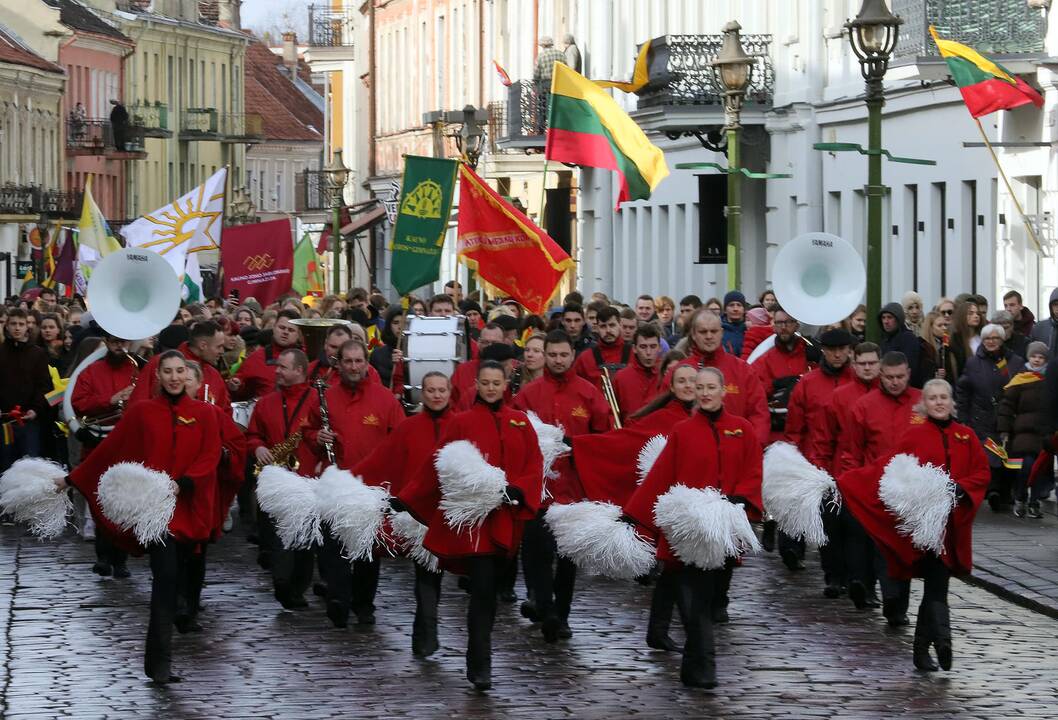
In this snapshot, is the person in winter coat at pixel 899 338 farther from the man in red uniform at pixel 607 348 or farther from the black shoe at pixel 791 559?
the black shoe at pixel 791 559

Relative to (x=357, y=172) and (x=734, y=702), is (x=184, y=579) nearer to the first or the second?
(x=734, y=702)

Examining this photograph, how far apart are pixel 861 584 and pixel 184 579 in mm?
4053

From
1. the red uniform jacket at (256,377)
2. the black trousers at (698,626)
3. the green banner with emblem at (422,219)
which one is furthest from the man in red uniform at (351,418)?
the green banner with emblem at (422,219)

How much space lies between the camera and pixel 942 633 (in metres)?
13.1

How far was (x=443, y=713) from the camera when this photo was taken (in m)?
12.1

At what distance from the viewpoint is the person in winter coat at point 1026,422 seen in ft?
65.6

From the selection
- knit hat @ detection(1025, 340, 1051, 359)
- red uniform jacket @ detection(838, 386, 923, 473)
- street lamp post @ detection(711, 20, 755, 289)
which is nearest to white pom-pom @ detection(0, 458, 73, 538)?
red uniform jacket @ detection(838, 386, 923, 473)

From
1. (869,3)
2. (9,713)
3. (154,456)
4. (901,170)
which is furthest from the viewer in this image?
(901,170)

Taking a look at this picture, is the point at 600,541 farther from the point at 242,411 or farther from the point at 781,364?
the point at 242,411

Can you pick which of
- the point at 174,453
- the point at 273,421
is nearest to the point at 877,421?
the point at 273,421

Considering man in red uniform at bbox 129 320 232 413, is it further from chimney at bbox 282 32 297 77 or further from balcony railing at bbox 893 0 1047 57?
chimney at bbox 282 32 297 77

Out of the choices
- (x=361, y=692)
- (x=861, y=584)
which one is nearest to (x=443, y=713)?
(x=361, y=692)

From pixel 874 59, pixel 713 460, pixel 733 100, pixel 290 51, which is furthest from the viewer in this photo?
pixel 290 51

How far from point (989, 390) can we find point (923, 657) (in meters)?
7.81
